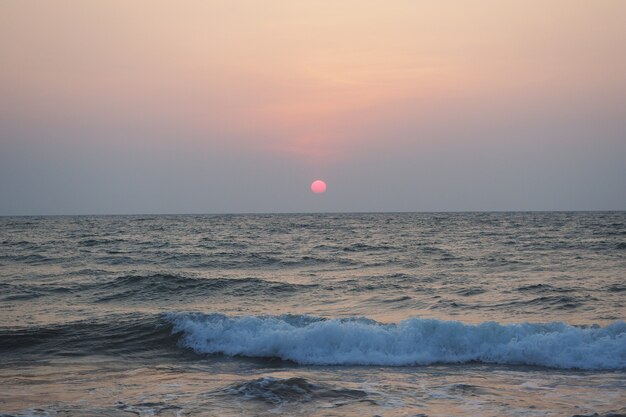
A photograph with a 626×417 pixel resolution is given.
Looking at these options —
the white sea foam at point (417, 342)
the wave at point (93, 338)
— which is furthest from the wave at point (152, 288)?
the white sea foam at point (417, 342)

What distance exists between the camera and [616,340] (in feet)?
43.7

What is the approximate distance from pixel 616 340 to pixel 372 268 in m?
17.0

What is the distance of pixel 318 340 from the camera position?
1448cm

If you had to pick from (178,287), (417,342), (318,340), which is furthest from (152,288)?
(417,342)

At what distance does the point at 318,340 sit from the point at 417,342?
2.37 m

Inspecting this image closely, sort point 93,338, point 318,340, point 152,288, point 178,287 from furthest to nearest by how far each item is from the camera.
Result: point 178,287
point 152,288
point 93,338
point 318,340

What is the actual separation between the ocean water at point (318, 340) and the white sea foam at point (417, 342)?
1.6 inches

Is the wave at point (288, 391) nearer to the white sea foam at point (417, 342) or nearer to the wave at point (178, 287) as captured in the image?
the white sea foam at point (417, 342)

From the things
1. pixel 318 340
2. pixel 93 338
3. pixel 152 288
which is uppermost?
pixel 318 340

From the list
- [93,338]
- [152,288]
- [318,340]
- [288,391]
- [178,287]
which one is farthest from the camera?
[178,287]

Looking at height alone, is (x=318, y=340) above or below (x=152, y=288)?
above

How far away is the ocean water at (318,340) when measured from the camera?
999cm

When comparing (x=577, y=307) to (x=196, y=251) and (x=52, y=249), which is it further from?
(x=52, y=249)

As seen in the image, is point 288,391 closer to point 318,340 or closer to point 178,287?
point 318,340
